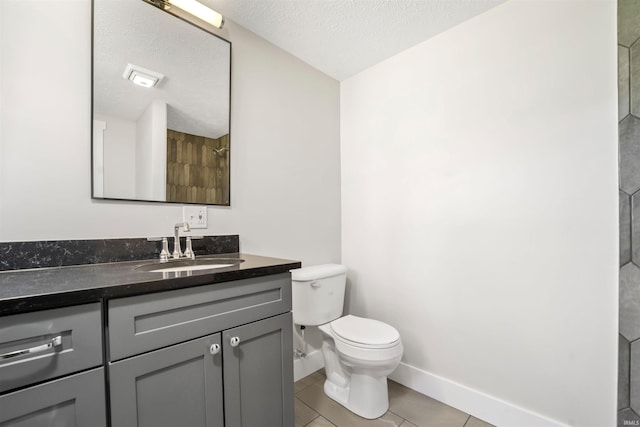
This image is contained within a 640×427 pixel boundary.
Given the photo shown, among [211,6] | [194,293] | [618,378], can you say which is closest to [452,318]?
[618,378]

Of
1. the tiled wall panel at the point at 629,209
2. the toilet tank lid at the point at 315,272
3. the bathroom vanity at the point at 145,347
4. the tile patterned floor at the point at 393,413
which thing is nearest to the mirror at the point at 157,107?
the bathroom vanity at the point at 145,347

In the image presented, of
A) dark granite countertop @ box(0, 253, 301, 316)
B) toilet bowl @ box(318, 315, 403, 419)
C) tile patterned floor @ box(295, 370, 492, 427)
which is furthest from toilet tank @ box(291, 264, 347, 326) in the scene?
dark granite countertop @ box(0, 253, 301, 316)

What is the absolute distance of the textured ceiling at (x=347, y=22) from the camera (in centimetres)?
151

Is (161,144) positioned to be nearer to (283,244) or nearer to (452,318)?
(283,244)

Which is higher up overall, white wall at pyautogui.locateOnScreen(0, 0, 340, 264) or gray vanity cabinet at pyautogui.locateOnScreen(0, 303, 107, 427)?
white wall at pyautogui.locateOnScreen(0, 0, 340, 264)

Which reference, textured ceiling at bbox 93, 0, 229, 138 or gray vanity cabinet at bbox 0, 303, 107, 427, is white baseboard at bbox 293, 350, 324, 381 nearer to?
gray vanity cabinet at bbox 0, 303, 107, 427

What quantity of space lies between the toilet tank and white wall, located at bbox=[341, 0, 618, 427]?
31 centimetres

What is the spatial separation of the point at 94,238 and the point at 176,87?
0.82 m

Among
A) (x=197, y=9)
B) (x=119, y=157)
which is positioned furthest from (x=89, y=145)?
(x=197, y=9)

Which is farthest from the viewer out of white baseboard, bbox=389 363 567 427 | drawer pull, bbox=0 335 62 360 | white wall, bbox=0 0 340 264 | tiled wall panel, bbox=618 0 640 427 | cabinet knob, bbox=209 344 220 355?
white baseboard, bbox=389 363 567 427

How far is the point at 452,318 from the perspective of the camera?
1.69 m

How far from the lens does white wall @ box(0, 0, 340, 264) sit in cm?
104

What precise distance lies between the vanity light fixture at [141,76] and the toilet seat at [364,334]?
1622mm

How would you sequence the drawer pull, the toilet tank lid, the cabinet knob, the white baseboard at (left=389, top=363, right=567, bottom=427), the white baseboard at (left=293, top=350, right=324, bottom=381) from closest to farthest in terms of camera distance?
1. the drawer pull
2. the cabinet knob
3. the white baseboard at (left=389, top=363, right=567, bottom=427)
4. the toilet tank lid
5. the white baseboard at (left=293, top=350, right=324, bottom=381)
